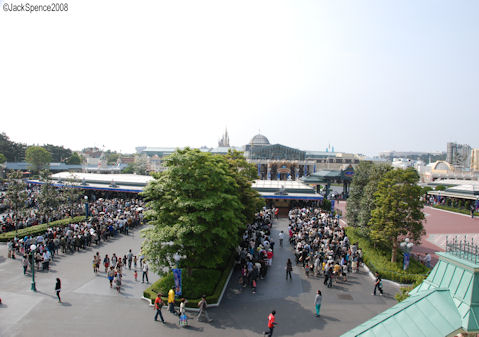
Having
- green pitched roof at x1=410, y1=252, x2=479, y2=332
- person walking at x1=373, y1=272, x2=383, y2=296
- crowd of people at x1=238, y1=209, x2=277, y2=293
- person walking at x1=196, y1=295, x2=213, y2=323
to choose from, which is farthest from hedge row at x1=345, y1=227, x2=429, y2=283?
green pitched roof at x1=410, y1=252, x2=479, y2=332

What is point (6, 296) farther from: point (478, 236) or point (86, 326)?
point (478, 236)

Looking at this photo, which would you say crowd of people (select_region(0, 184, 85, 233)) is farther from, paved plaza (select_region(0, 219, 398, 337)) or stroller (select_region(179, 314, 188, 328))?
stroller (select_region(179, 314, 188, 328))

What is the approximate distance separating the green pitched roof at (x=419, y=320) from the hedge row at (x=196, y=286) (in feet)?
32.3

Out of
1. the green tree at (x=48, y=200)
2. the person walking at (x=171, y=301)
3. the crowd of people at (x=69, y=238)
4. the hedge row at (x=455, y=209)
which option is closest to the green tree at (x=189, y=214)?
the person walking at (x=171, y=301)

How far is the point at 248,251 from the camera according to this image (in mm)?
18906

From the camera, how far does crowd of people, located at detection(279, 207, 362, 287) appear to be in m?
17.0

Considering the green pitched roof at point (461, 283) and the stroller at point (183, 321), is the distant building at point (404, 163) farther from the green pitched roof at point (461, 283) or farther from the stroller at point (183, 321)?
the green pitched roof at point (461, 283)

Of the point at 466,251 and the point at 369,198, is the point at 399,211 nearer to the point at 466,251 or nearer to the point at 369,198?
the point at 369,198

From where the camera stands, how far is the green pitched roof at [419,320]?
4.53 meters

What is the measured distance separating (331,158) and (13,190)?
95.8 meters

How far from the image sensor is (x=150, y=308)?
1334 centimetres

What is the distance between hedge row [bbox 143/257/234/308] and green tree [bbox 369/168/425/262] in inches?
378

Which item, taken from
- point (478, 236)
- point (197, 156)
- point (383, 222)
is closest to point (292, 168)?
point (478, 236)

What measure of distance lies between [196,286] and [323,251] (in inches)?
332
